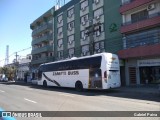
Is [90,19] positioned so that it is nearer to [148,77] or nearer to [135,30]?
[135,30]

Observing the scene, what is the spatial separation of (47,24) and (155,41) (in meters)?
31.1

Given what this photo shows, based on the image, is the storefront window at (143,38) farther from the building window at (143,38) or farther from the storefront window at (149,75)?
the storefront window at (149,75)

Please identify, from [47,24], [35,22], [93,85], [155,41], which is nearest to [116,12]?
[155,41]

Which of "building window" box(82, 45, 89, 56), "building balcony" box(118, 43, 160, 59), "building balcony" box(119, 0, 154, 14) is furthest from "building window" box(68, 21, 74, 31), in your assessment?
"building balcony" box(118, 43, 160, 59)

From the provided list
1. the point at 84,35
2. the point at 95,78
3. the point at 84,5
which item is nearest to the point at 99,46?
the point at 84,35

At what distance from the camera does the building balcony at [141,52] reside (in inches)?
974

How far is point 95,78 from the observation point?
21.5 metres

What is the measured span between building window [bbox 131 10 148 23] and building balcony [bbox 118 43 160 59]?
403 centimetres

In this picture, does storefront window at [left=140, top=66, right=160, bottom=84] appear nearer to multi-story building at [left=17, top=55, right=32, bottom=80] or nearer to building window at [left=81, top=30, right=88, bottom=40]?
building window at [left=81, top=30, right=88, bottom=40]

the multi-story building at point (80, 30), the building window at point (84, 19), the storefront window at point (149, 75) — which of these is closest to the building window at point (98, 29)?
the multi-story building at point (80, 30)

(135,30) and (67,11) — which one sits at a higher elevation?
(67,11)

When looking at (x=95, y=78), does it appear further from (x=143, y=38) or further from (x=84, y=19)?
(x=84, y=19)

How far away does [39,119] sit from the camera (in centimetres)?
908

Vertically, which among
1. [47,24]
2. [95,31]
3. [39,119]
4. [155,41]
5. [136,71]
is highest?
[47,24]
